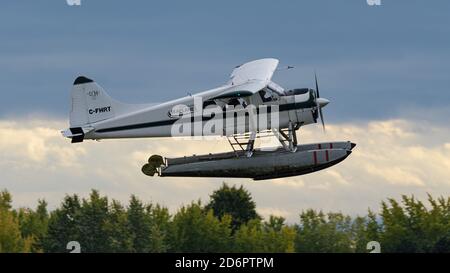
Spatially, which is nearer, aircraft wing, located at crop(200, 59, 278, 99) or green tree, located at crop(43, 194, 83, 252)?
aircraft wing, located at crop(200, 59, 278, 99)

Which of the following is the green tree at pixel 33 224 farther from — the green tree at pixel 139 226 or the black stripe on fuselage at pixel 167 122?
the black stripe on fuselage at pixel 167 122

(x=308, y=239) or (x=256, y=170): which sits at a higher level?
(x=308, y=239)

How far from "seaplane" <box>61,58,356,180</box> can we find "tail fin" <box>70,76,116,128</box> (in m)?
0.71

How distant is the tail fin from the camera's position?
43406mm

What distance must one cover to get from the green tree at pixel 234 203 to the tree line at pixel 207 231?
2926mm

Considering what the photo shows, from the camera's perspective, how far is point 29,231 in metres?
110

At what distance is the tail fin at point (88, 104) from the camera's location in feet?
142

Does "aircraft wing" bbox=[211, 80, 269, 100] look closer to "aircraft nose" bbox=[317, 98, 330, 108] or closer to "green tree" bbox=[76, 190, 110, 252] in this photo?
"aircraft nose" bbox=[317, 98, 330, 108]

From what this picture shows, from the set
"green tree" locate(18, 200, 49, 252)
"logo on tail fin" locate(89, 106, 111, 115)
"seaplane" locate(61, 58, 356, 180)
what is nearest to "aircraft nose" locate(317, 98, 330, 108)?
"seaplane" locate(61, 58, 356, 180)
